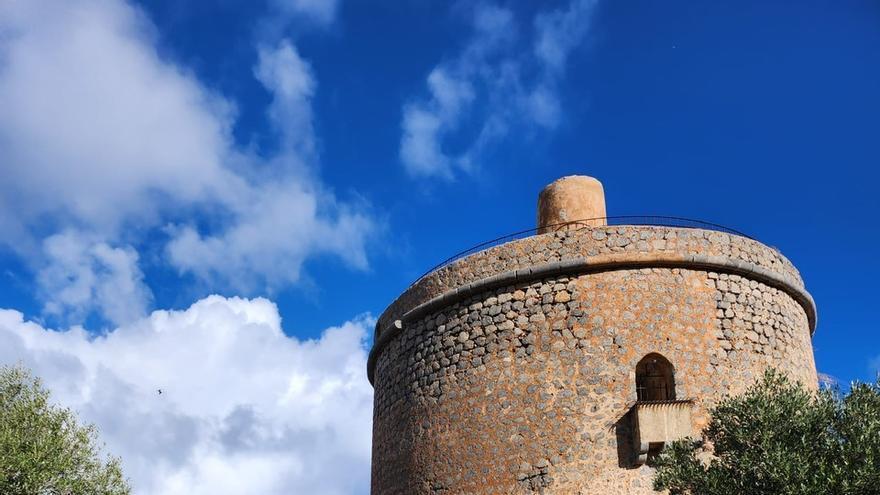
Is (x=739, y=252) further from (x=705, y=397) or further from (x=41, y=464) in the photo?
(x=41, y=464)

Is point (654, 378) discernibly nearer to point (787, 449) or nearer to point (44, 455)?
point (787, 449)

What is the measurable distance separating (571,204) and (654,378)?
10.5 ft

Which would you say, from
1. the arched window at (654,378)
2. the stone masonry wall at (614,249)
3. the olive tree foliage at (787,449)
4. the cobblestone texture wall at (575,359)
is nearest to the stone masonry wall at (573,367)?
the cobblestone texture wall at (575,359)

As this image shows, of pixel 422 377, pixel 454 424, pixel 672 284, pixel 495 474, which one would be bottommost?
pixel 495 474

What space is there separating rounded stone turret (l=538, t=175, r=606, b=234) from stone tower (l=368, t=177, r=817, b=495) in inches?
56.1

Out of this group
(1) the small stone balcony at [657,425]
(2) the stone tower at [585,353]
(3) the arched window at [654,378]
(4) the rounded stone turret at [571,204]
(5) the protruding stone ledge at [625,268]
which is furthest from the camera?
(4) the rounded stone turret at [571,204]

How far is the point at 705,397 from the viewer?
1070 cm

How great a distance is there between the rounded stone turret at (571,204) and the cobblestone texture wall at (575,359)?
4.71ft

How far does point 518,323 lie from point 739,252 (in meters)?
3.14

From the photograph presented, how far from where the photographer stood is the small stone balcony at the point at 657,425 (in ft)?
33.5

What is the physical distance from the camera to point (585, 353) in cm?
1101

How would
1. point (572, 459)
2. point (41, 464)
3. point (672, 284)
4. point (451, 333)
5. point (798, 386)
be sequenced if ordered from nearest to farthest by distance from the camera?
point (798, 386), point (572, 459), point (672, 284), point (451, 333), point (41, 464)

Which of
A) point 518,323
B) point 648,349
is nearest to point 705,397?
point 648,349

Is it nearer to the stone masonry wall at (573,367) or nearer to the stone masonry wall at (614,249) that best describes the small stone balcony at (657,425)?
the stone masonry wall at (573,367)
